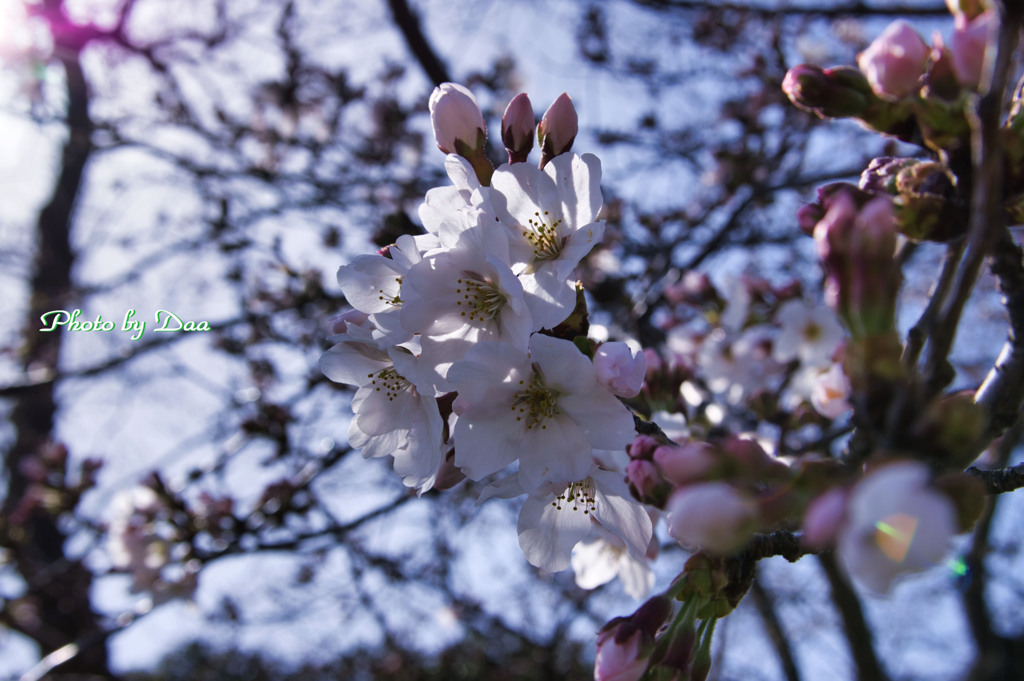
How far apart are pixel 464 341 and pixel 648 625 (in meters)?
0.53

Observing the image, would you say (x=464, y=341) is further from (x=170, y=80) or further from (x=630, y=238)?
(x=170, y=80)

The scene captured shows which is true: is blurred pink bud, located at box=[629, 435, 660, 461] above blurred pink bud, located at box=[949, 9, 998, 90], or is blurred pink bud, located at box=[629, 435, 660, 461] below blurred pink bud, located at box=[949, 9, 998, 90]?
below

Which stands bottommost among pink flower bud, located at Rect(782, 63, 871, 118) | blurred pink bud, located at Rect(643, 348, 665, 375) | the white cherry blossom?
blurred pink bud, located at Rect(643, 348, 665, 375)

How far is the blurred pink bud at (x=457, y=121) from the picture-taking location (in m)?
1.22

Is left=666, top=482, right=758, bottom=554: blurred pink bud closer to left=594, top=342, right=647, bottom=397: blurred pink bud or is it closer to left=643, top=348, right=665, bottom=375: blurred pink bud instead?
left=594, top=342, right=647, bottom=397: blurred pink bud

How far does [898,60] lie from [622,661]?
0.91 meters

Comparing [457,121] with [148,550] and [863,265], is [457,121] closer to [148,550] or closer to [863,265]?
[863,265]

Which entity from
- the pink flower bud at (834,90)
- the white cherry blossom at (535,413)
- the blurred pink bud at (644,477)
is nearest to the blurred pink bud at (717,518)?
the blurred pink bud at (644,477)

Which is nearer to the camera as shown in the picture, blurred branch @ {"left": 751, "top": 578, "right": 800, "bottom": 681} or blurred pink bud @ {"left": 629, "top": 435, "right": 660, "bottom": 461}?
blurred pink bud @ {"left": 629, "top": 435, "right": 660, "bottom": 461}

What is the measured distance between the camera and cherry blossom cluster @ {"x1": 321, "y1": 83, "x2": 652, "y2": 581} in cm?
101

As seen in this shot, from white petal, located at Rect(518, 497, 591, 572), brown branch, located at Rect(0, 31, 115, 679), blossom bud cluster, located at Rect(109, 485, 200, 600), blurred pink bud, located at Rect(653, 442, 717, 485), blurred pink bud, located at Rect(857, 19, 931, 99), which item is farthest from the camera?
brown branch, located at Rect(0, 31, 115, 679)

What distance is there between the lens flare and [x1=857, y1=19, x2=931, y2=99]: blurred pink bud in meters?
0.62

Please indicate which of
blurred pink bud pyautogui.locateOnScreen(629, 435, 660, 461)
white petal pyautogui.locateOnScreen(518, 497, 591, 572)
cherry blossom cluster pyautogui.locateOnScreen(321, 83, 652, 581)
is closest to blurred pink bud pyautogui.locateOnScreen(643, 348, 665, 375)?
cherry blossom cluster pyautogui.locateOnScreen(321, 83, 652, 581)

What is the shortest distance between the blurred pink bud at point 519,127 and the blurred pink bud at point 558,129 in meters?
0.02
